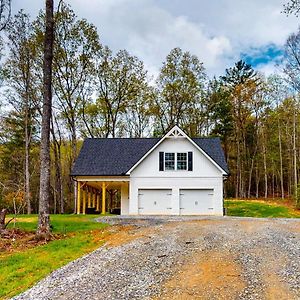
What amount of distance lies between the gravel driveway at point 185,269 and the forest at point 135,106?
1773 cm

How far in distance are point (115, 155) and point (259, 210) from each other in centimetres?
1102

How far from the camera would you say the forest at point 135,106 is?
2947 cm

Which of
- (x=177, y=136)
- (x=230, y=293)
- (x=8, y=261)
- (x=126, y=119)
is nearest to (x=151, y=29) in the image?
(x=177, y=136)

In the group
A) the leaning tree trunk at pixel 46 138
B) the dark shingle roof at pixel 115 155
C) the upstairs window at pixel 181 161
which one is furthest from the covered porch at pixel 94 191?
the leaning tree trunk at pixel 46 138

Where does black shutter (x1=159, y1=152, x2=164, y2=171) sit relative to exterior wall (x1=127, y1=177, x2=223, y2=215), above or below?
above

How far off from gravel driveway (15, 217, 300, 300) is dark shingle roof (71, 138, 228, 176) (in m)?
12.2

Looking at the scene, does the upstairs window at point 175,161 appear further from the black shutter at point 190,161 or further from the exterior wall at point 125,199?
the exterior wall at point 125,199

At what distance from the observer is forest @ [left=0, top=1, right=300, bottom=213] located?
96.7 ft

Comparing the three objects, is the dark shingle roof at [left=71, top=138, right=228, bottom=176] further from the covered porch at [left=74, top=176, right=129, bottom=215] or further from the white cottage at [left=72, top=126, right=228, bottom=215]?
the covered porch at [left=74, top=176, right=129, bottom=215]

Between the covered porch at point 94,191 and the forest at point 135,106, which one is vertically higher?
the forest at point 135,106

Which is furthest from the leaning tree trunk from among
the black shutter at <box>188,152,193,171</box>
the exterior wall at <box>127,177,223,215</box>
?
the black shutter at <box>188,152,193,171</box>

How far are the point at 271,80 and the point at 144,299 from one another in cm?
3293

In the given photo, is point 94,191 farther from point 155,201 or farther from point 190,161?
point 190,161

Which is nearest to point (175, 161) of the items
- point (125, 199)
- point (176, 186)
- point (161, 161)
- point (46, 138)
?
point (161, 161)
